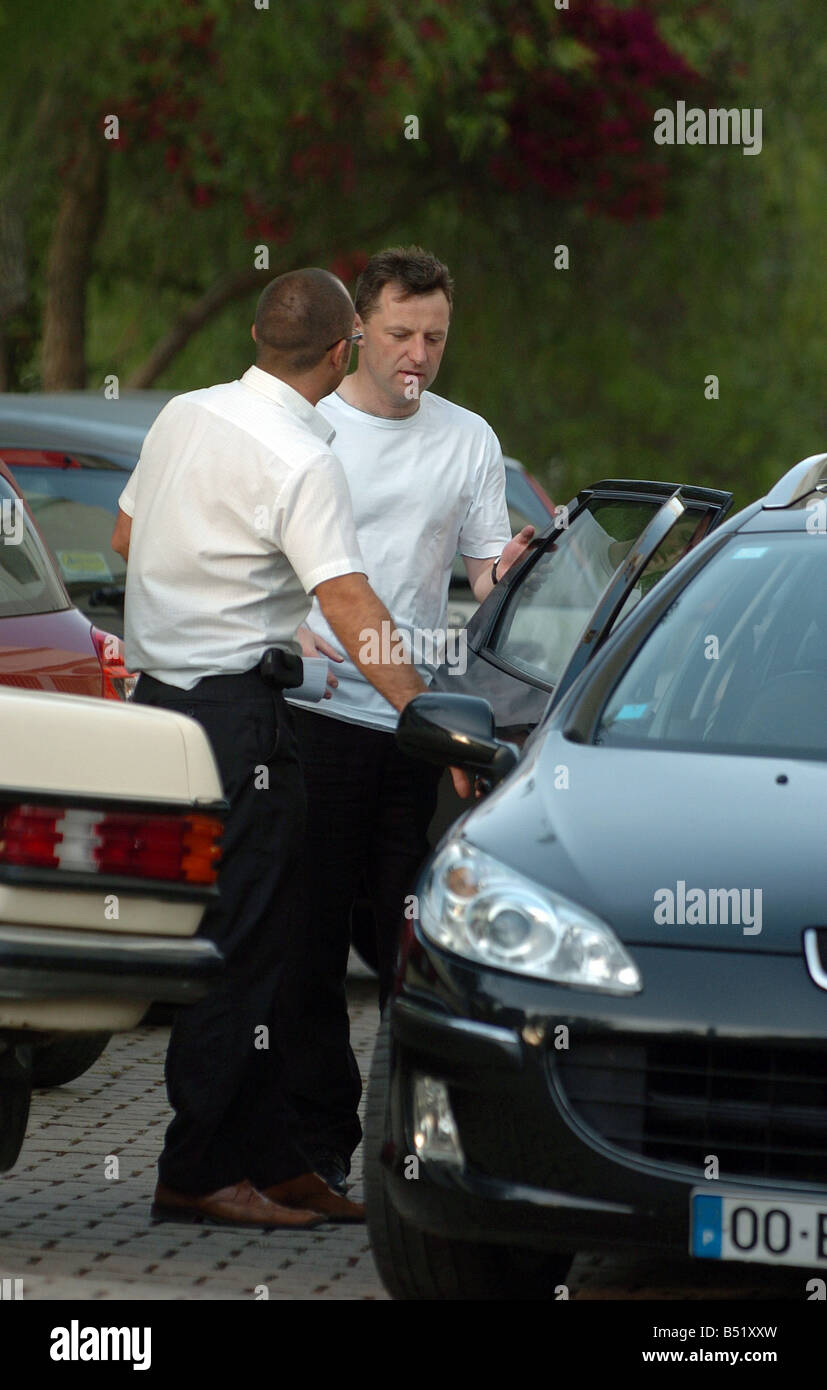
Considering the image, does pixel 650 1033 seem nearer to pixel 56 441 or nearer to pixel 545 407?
pixel 56 441

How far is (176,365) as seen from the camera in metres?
21.7

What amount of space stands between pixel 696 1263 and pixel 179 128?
47.7 feet

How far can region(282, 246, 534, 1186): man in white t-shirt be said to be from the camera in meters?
6.21

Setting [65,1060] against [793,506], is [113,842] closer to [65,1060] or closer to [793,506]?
[793,506]

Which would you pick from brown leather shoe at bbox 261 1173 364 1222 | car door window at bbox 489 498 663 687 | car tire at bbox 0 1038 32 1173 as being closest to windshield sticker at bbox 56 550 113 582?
car door window at bbox 489 498 663 687

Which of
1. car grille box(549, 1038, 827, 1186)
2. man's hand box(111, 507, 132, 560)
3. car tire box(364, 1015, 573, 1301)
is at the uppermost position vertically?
man's hand box(111, 507, 132, 560)

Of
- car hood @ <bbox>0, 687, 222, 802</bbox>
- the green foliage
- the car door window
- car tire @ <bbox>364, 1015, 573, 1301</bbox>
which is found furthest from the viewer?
the green foliage

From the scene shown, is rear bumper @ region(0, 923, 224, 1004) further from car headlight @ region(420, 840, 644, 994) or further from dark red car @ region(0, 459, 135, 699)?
dark red car @ region(0, 459, 135, 699)

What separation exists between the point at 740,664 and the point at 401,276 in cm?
144

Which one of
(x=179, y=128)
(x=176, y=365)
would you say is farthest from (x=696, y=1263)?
(x=176, y=365)

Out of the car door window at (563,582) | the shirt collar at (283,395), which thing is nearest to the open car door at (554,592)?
the car door window at (563,582)

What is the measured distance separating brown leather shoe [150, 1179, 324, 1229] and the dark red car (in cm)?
165

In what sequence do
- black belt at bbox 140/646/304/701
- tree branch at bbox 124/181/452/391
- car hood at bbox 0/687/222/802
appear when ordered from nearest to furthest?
1. car hood at bbox 0/687/222/802
2. black belt at bbox 140/646/304/701
3. tree branch at bbox 124/181/452/391

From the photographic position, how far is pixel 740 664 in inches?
219
